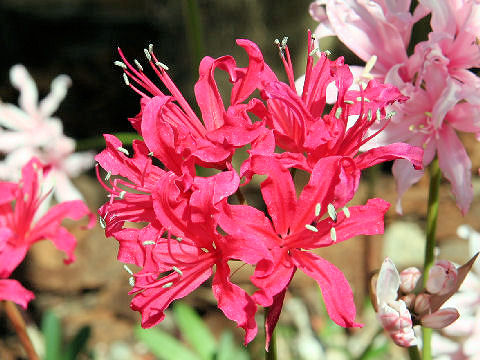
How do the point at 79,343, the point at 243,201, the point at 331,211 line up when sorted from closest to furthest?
A: the point at 331,211
the point at 243,201
the point at 79,343

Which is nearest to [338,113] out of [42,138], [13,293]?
[13,293]

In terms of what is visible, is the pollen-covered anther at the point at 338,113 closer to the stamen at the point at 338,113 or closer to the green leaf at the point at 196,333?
the stamen at the point at 338,113

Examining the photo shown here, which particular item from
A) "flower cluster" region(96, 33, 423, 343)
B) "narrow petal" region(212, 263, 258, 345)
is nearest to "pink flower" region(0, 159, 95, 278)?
"flower cluster" region(96, 33, 423, 343)

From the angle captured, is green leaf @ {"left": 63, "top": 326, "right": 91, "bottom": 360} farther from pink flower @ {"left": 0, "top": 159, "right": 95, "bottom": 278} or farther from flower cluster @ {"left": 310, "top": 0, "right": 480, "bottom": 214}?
flower cluster @ {"left": 310, "top": 0, "right": 480, "bottom": 214}

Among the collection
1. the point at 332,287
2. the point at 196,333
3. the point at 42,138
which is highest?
the point at 332,287

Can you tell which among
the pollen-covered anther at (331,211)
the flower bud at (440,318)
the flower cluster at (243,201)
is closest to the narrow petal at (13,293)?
the flower cluster at (243,201)

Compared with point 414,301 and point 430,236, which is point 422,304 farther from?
point 430,236
